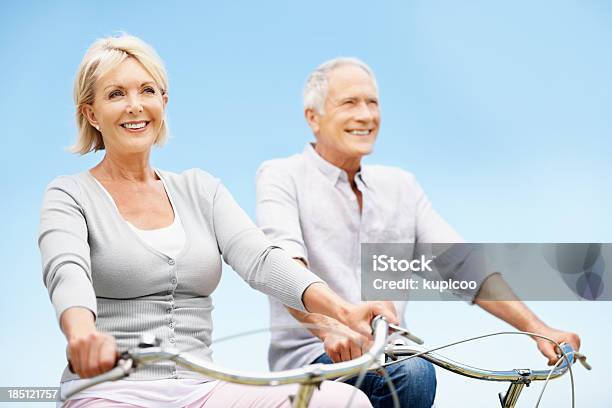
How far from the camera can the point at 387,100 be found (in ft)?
9.87

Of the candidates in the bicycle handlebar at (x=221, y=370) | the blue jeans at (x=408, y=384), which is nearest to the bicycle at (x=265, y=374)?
the bicycle handlebar at (x=221, y=370)

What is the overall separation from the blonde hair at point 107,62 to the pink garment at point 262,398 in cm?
56

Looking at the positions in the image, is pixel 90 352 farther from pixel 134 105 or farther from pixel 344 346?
pixel 134 105

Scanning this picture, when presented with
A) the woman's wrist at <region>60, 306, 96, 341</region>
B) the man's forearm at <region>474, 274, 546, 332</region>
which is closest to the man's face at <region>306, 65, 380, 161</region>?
the man's forearm at <region>474, 274, 546, 332</region>

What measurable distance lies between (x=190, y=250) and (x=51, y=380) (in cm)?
99

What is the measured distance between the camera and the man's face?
2303 millimetres

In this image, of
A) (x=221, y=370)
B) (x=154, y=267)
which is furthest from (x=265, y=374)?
(x=154, y=267)

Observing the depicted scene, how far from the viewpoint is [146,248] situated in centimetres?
151

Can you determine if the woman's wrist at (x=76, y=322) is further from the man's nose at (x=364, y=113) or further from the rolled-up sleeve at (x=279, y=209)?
the man's nose at (x=364, y=113)

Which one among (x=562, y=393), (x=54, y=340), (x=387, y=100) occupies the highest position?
(x=387, y=100)

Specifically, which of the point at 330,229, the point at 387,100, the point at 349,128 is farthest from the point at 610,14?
the point at 330,229

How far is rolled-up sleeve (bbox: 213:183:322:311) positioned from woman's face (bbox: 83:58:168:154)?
0.60ft

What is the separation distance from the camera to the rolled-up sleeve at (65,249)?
49.6 inches

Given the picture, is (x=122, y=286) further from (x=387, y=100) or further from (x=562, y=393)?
(x=387, y=100)
